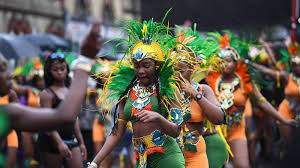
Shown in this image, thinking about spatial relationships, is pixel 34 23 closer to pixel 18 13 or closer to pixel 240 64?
pixel 18 13

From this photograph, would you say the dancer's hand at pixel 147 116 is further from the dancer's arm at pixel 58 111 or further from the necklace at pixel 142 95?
the dancer's arm at pixel 58 111

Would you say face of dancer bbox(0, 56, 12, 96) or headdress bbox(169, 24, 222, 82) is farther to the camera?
headdress bbox(169, 24, 222, 82)

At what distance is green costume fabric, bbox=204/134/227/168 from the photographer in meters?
6.13

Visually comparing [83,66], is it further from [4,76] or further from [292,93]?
[292,93]

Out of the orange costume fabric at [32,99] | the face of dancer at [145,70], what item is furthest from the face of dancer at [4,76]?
the orange costume fabric at [32,99]

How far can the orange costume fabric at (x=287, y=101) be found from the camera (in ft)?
31.4

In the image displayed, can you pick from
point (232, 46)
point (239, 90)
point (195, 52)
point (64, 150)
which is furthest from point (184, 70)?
point (232, 46)

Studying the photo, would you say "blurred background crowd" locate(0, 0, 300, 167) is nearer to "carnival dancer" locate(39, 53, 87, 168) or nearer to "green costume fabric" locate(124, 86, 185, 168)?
"carnival dancer" locate(39, 53, 87, 168)

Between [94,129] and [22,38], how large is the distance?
767cm

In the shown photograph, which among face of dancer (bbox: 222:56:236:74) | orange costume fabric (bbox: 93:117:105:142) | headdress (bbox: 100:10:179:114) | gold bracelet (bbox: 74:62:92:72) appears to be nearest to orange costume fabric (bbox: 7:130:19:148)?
headdress (bbox: 100:10:179:114)

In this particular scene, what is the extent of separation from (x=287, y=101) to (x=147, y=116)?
601cm

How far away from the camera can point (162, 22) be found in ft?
17.2

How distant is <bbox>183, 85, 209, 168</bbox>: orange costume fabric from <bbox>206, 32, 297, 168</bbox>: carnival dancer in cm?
151

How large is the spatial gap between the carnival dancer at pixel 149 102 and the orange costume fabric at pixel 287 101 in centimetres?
492
